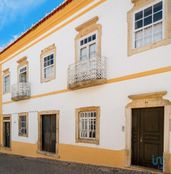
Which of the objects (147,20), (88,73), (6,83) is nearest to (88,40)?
(88,73)

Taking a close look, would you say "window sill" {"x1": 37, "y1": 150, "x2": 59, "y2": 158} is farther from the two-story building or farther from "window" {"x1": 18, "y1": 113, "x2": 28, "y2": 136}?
"window" {"x1": 18, "y1": 113, "x2": 28, "y2": 136}

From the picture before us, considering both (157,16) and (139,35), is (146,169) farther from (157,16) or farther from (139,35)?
(157,16)

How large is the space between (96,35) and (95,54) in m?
0.68

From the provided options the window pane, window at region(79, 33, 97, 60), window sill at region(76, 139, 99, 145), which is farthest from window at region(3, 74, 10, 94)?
the window pane

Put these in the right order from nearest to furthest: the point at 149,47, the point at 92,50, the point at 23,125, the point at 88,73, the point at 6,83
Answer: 1. the point at 149,47
2. the point at 88,73
3. the point at 92,50
4. the point at 23,125
5. the point at 6,83

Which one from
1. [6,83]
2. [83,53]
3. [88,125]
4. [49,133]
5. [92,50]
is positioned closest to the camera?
[88,125]

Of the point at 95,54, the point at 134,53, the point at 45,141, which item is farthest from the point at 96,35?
the point at 45,141

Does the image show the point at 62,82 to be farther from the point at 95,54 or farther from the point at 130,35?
the point at 130,35

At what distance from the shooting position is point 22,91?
15547mm

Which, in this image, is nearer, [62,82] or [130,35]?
[130,35]

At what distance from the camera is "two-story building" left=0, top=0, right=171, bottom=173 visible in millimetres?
8031

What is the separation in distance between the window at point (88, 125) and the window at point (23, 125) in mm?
5293

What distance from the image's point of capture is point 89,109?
10.5m

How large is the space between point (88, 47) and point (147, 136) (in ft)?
13.8
